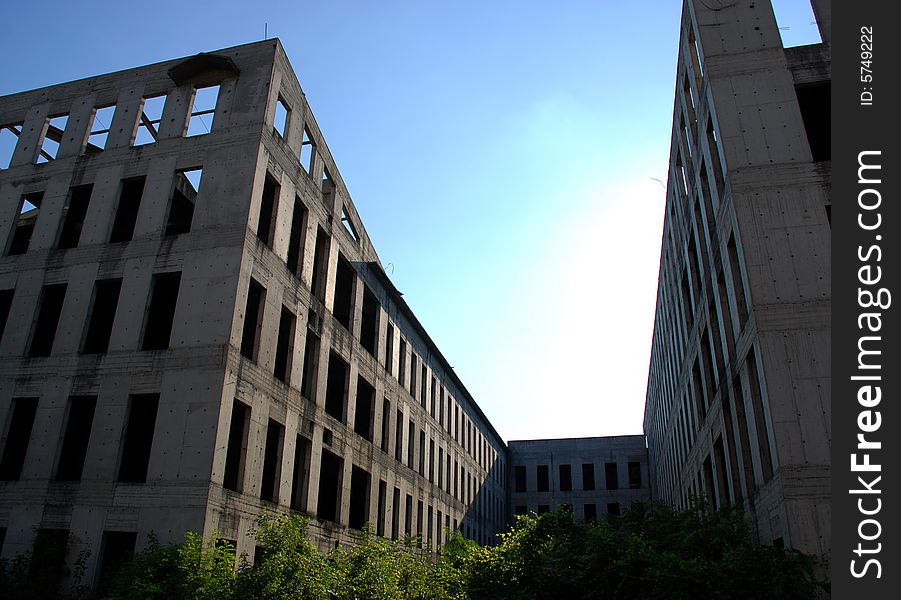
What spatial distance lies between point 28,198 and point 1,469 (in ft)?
36.8

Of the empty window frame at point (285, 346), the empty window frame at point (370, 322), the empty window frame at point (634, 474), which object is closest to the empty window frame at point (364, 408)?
the empty window frame at point (370, 322)

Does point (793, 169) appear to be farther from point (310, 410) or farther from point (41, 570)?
point (41, 570)

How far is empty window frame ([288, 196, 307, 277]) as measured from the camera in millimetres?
25344

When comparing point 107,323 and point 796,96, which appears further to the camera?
point 107,323

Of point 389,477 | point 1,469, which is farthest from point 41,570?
point 389,477

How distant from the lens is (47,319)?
22.8 meters

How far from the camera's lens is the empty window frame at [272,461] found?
21.9 m

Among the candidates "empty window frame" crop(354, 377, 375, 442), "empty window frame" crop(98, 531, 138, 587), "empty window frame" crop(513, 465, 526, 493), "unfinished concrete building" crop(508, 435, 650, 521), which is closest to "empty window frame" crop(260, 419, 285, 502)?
"empty window frame" crop(98, 531, 138, 587)

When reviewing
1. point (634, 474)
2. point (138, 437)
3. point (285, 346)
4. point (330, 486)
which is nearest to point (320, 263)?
point (285, 346)

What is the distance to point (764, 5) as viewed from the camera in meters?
21.8

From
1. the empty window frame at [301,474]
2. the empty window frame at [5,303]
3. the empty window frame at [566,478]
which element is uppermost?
the empty window frame at [566,478]

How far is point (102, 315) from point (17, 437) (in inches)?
189

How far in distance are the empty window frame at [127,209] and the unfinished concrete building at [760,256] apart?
21.2 metres

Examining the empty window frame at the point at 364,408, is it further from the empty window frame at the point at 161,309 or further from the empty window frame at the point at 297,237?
the empty window frame at the point at 161,309
